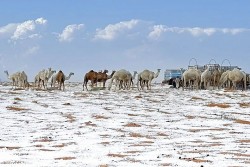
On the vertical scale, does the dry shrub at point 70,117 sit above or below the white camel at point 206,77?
below

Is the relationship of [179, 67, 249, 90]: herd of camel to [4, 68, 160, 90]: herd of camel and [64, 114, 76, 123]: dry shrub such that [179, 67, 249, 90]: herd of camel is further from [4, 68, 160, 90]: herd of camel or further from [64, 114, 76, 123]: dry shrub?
[64, 114, 76, 123]: dry shrub

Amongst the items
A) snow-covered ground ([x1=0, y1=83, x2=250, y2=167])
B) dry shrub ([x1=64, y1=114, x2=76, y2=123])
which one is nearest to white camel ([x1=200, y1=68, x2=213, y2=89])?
snow-covered ground ([x1=0, y1=83, x2=250, y2=167])

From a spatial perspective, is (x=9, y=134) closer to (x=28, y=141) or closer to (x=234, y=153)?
(x=28, y=141)

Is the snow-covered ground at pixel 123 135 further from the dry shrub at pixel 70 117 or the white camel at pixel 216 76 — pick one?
the white camel at pixel 216 76

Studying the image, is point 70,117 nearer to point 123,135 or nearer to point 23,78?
point 123,135

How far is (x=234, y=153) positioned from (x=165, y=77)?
59.5m

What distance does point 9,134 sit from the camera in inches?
531

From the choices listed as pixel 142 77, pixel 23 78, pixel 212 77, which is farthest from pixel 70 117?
pixel 212 77

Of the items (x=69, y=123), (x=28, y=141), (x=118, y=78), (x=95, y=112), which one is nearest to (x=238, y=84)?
(x=118, y=78)

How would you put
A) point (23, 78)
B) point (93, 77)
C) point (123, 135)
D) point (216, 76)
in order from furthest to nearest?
point (216, 76) < point (23, 78) < point (93, 77) < point (123, 135)

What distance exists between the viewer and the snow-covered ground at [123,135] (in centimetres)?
938

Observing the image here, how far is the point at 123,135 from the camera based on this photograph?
13.3 m

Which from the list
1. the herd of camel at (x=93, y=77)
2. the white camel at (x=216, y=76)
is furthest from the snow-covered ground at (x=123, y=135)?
the white camel at (x=216, y=76)

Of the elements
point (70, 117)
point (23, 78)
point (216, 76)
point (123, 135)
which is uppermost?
point (216, 76)
